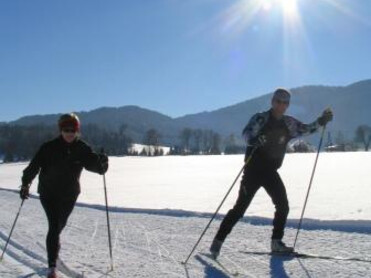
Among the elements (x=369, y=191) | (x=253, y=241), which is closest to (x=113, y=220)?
(x=253, y=241)

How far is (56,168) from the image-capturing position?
617 cm

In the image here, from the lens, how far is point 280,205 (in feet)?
22.8

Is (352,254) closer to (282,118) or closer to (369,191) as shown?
(282,118)

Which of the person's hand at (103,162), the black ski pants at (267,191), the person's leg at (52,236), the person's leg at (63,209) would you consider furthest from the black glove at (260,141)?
the person's leg at (52,236)

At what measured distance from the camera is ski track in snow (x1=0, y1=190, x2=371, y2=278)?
248 inches

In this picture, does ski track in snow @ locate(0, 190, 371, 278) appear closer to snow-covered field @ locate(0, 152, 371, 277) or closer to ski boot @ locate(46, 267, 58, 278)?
snow-covered field @ locate(0, 152, 371, 277)

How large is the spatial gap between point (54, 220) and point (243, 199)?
90.0 inches

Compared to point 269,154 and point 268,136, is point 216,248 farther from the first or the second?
point 268,136

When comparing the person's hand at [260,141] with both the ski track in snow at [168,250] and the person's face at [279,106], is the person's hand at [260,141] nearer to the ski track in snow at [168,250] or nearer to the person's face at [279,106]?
the person's face at [279,106]

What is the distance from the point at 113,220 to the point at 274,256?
511 centimetres

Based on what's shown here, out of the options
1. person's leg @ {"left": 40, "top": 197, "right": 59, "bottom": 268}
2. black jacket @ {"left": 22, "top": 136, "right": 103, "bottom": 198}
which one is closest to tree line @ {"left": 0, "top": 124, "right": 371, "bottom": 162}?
black jacket @ {"left": 22, "top": 136, "right": 103, "bottom": 198}

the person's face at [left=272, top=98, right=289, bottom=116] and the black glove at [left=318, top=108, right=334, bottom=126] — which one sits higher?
the person's face at [left=272, top=98, right=289, bottom=116]

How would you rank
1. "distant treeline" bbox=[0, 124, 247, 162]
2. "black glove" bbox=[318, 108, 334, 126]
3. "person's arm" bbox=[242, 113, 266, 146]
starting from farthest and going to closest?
"distant treeline" bbox=[0, 124, 247, 162], "black glove" bbox=[318, 108, 334, 126], "person's arm" bbox=[242, 113, 266, 146]

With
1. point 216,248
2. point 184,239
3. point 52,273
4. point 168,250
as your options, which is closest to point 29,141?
point 184,239
